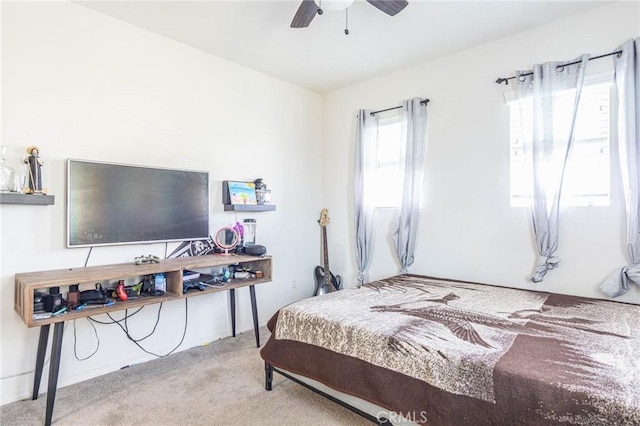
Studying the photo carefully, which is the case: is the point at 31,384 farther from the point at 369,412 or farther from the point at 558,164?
the point at 558,164

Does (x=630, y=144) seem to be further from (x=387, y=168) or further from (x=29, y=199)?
(x=29, y=199)

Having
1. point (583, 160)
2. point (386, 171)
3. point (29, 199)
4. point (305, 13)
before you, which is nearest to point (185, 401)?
point (29, 199)

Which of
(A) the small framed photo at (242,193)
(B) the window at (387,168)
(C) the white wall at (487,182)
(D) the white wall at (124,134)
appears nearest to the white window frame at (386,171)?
(B) the window at (387,168)

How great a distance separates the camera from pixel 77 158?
8.00 ft

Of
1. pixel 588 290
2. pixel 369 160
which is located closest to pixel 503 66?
pixel 369 160

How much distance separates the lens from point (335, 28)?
2.78 metres

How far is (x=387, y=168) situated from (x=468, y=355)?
2588mm

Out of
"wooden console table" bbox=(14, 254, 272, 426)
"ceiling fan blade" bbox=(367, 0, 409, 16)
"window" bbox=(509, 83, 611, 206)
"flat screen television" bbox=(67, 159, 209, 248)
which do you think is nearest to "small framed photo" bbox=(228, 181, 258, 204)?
"flat screen television" bbox=(67, 159, 209, 248)

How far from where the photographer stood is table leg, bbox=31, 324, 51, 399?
6.99ft

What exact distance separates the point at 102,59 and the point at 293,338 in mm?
2465

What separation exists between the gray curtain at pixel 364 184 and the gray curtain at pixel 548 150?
158 centimetres

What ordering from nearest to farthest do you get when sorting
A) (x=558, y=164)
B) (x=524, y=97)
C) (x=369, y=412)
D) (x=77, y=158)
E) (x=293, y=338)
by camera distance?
1. (x=369, y=412)
2. (x=293, y=338)
3. (x=77, y=158)
4. (x=558, y=164)
5. (x=524, y=97)

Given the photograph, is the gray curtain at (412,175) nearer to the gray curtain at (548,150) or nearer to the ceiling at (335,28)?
the ceiling at (335,28)

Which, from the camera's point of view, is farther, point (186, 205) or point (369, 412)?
point (186, 205)
